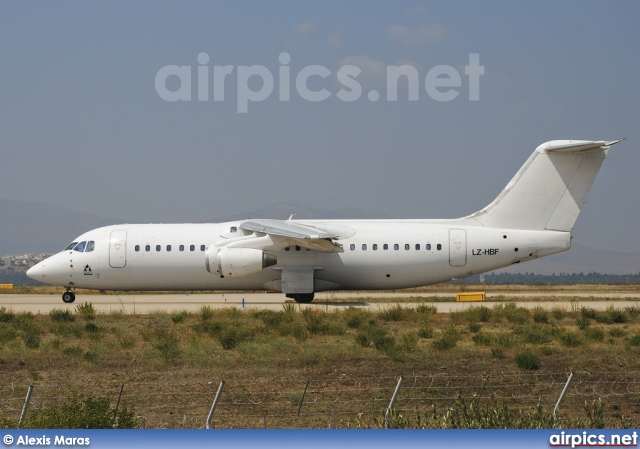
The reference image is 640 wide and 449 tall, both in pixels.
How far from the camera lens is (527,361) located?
62.5 feet

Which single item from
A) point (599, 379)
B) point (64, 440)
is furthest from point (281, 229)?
point (64, 440)

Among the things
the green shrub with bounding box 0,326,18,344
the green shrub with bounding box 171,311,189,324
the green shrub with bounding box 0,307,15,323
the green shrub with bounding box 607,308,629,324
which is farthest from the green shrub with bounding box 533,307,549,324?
the green shrub with bounding box 0,307,15,323

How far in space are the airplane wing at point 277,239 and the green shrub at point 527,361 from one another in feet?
51.0

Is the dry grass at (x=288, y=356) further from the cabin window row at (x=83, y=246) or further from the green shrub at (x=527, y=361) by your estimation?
the cabin window row at (x=83, y=246)

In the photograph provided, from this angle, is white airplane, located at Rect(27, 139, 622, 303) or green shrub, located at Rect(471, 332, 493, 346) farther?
white airplane, located at Rect(27, 139, 622, 303)

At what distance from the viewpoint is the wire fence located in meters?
14.5

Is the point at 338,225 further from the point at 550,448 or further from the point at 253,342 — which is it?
the point at 550,448

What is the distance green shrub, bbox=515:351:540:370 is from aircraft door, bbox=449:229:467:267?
1588 cm

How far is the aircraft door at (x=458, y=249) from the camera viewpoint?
35.1 m

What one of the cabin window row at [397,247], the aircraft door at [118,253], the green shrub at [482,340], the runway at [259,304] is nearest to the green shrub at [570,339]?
the green shrub at [482,340]

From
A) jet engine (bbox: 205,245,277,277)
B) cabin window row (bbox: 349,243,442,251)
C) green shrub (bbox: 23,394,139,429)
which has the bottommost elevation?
green shrub (bbox: 23,394,139,429)

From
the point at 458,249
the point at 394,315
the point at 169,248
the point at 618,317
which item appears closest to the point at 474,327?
the point at 394,315

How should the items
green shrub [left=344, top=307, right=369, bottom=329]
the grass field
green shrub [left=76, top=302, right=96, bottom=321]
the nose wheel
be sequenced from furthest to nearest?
the nose wheel → green shrub [left=76, top=302, right=96, bottom=321] → green shrub [left=344, top=307, right=369, bottom=329] → the grass field

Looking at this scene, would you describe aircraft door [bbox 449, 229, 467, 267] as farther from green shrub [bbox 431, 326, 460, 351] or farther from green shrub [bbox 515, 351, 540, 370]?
green shrub [bbox 515, 351, 540, 370]
